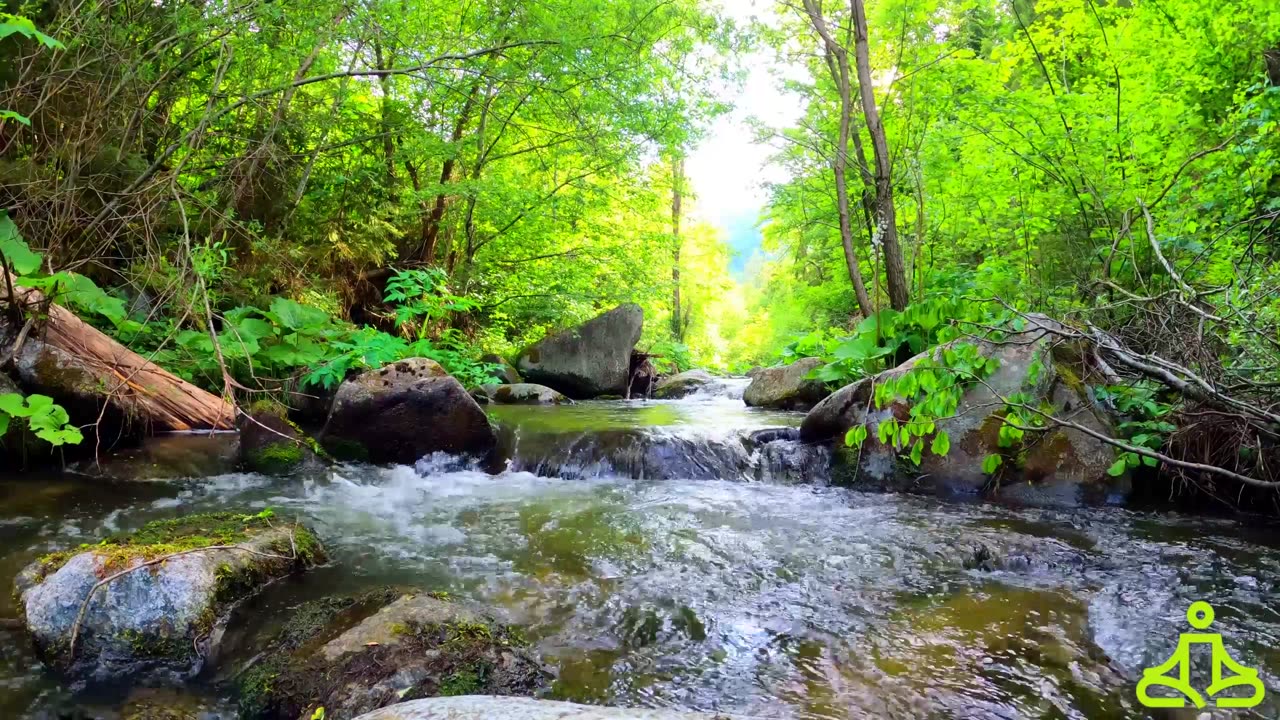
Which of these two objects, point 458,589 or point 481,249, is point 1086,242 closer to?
point 458,589

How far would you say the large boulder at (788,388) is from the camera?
30.3 ft

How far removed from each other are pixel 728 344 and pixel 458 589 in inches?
1099

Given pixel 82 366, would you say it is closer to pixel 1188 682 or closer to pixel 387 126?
pixel 387 126

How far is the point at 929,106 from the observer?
29.0 ft

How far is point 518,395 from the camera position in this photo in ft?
33.8

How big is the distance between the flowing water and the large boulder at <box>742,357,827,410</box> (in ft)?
10.5

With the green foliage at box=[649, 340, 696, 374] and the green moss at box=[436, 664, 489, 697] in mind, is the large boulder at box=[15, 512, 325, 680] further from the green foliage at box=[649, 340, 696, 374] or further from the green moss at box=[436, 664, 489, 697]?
the green foliage at box=[649, 340, 696, 374]

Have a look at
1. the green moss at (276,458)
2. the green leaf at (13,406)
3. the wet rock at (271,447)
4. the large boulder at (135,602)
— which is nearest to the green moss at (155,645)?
the large boulder at (135,602)

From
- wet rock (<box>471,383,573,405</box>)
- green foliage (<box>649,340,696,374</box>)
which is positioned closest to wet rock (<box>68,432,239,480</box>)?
wet rock (<box>471,383,573,405</box>)

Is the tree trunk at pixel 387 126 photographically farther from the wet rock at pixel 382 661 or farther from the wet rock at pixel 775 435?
the wet rock at pixel 382 661

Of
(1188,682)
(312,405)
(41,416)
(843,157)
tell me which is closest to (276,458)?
(312,405)

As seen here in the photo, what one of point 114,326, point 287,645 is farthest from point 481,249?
point 287,645

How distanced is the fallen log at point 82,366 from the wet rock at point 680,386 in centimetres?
811

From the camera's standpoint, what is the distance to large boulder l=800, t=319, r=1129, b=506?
5008 millimetres
